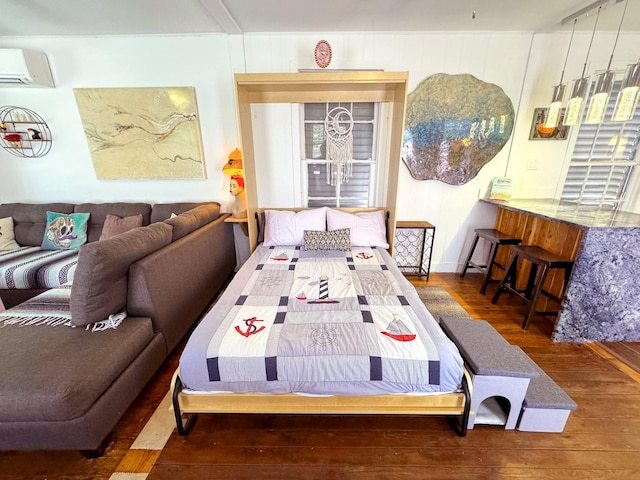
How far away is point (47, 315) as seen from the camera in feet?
5.01

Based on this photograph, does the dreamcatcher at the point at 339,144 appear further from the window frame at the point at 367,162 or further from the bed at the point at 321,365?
the bed at the point at 321,365

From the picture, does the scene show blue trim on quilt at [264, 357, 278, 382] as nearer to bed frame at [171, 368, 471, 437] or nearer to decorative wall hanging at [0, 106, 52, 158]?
bed frame at [171, 368, 471, 437]

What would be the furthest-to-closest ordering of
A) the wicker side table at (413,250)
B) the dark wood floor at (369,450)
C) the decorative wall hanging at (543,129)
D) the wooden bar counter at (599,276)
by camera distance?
the wicker side table at (413,250)
the decorative wall hanging at (543,129)
the wooden bar counter at (599,276)
the dark wood floor at (369,450)

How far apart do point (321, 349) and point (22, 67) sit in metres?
3.67

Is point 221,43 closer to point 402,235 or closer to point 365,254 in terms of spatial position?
point 365,254

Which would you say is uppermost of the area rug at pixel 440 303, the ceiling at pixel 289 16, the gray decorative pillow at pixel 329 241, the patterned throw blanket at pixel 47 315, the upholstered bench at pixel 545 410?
the ceiling at pixel 289 16

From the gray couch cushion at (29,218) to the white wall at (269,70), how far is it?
0.25 metres

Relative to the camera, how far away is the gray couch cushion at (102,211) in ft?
8.91

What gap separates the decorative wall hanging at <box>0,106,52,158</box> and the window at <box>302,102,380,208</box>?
9.20 ft

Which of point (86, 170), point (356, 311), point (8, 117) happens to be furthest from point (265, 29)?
point (8, 117)

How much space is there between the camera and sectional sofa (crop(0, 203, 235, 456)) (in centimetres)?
109

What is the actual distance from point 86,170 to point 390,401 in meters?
3.73

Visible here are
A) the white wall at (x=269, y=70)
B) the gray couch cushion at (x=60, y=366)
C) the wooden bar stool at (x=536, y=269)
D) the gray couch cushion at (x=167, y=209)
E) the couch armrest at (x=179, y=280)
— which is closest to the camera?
the gray couch cushion at (x=60, y=366)

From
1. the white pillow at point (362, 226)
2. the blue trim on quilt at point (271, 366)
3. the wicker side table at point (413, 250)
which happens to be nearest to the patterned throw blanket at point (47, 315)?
the blue trim on quilt at point (271, 366)
